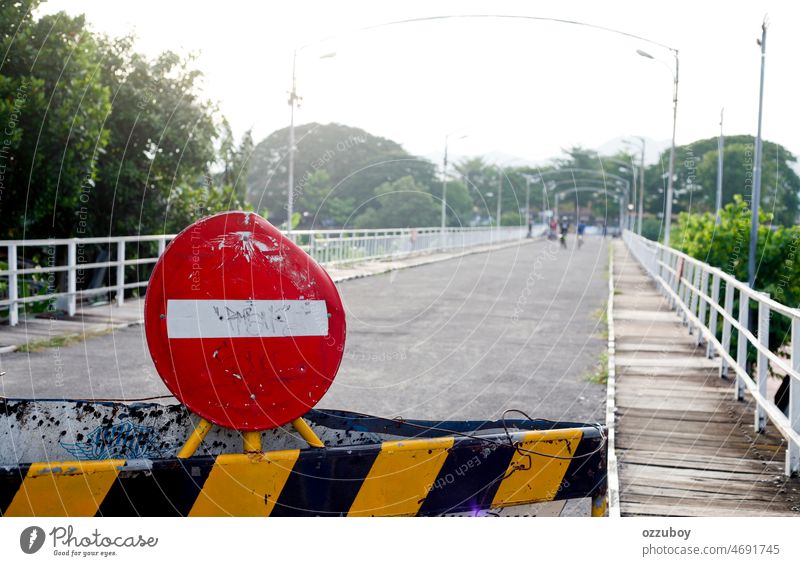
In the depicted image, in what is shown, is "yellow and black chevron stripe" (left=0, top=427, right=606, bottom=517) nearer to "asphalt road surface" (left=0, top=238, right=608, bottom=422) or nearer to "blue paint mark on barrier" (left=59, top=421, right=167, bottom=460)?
"blue paint mark on barrier" (left=59, top=421, right=167, bottom=460)

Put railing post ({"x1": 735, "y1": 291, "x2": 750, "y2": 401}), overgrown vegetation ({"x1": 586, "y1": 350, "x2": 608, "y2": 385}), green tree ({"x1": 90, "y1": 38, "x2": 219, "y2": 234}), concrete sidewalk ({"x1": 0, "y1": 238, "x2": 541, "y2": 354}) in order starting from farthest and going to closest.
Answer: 1. green tree ({"x1": 90, "y1": 38, "x2": 219, "y2": 234})
2. concrete sidewalk ({"x1": 0, "y1": 238, "x2": 541, "y2": 354})
3. overgrown vegetation ({"x1": 586, "y1": 350, "x2": 608, "y2": 385})
4. railing post ({"x1": 735, "y1": 291, "x2": 750, "y2": 401})

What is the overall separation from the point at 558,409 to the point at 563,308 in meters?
7.04

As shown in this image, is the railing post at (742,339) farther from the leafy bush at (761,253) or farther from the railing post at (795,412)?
the leafy bush at (761,253)

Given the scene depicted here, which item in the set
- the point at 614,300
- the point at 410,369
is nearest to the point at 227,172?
the point at 614,300

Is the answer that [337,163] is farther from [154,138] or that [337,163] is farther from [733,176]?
[733,176]

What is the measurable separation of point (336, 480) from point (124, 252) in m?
9.34

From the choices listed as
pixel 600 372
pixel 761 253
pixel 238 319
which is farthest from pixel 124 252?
pixel 238 319

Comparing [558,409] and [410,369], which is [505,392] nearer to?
[558,409]

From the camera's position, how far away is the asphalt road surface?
233 inches

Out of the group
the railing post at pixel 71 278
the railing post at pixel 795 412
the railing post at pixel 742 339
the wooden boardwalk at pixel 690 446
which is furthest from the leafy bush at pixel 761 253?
the railing post at pixel 71 278

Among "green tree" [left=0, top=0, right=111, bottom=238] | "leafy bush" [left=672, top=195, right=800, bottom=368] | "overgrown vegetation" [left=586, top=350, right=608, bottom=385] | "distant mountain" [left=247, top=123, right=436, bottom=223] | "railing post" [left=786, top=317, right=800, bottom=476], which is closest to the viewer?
"railing post" [left=786, top=317, right=800, bottom=476]

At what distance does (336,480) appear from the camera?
90.4 inches

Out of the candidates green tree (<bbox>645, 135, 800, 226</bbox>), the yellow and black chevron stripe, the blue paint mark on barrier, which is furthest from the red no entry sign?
green tree (<bbox>645, 135, 800, 226</bbox>)

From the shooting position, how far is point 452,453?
239 cm
